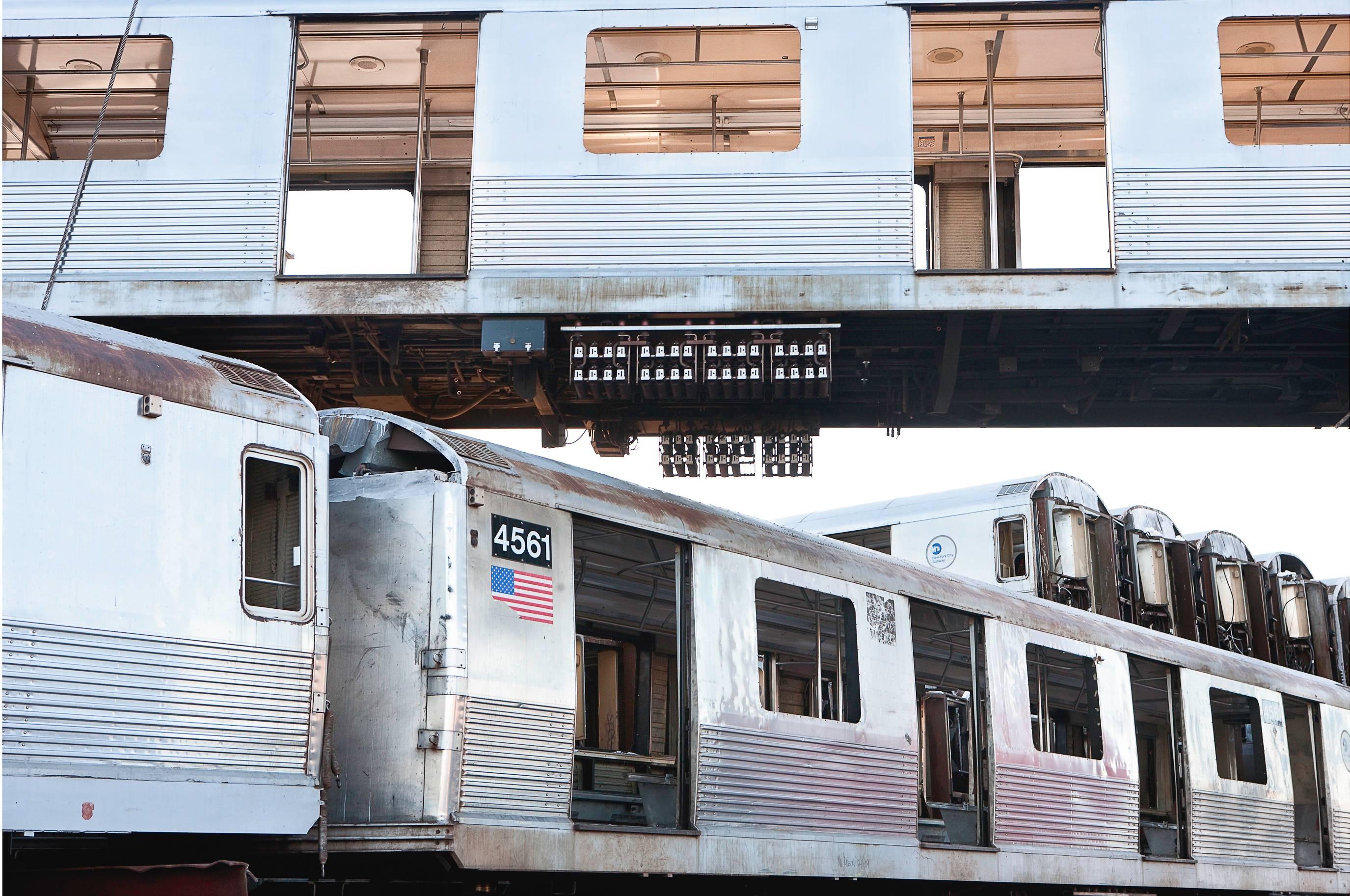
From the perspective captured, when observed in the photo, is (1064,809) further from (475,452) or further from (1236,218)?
(1236,218)

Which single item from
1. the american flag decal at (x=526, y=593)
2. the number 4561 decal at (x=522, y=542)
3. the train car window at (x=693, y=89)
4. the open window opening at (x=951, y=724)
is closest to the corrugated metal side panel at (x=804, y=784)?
the open window opening at (x=951, y=724)

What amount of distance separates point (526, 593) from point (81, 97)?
15.4 m

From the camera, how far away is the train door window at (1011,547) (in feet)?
55.6

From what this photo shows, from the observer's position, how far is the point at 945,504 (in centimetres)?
1781

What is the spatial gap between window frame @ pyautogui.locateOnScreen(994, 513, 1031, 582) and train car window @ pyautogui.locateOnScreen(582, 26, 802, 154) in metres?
4.85

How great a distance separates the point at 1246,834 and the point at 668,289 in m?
8.06

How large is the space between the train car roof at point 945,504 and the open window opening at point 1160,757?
239 cm

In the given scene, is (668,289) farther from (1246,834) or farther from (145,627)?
(145,627)

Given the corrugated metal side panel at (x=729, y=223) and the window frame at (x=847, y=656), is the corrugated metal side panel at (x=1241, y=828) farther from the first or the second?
the corrugated metal side panel at (x=729, y=223)

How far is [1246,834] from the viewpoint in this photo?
49.1ft

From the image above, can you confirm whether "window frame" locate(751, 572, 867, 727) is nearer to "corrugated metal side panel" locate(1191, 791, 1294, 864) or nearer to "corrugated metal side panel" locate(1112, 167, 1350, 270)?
"corrugated metal side panel" locate(1191, 791, 1294, 864)

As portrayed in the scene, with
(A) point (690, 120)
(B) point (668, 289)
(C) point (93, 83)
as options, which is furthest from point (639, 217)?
(C) point (93, 83)

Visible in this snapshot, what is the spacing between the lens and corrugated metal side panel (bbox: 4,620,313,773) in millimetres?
6145

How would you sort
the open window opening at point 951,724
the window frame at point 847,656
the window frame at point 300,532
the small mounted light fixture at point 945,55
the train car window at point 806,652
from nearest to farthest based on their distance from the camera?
1. the window frame at point 300,532
2. the window frame at point 847,656
3. the train car window at point 806,652
4. the open window opening at point 951,724
5. the small mounted light fixture at point 945,55
